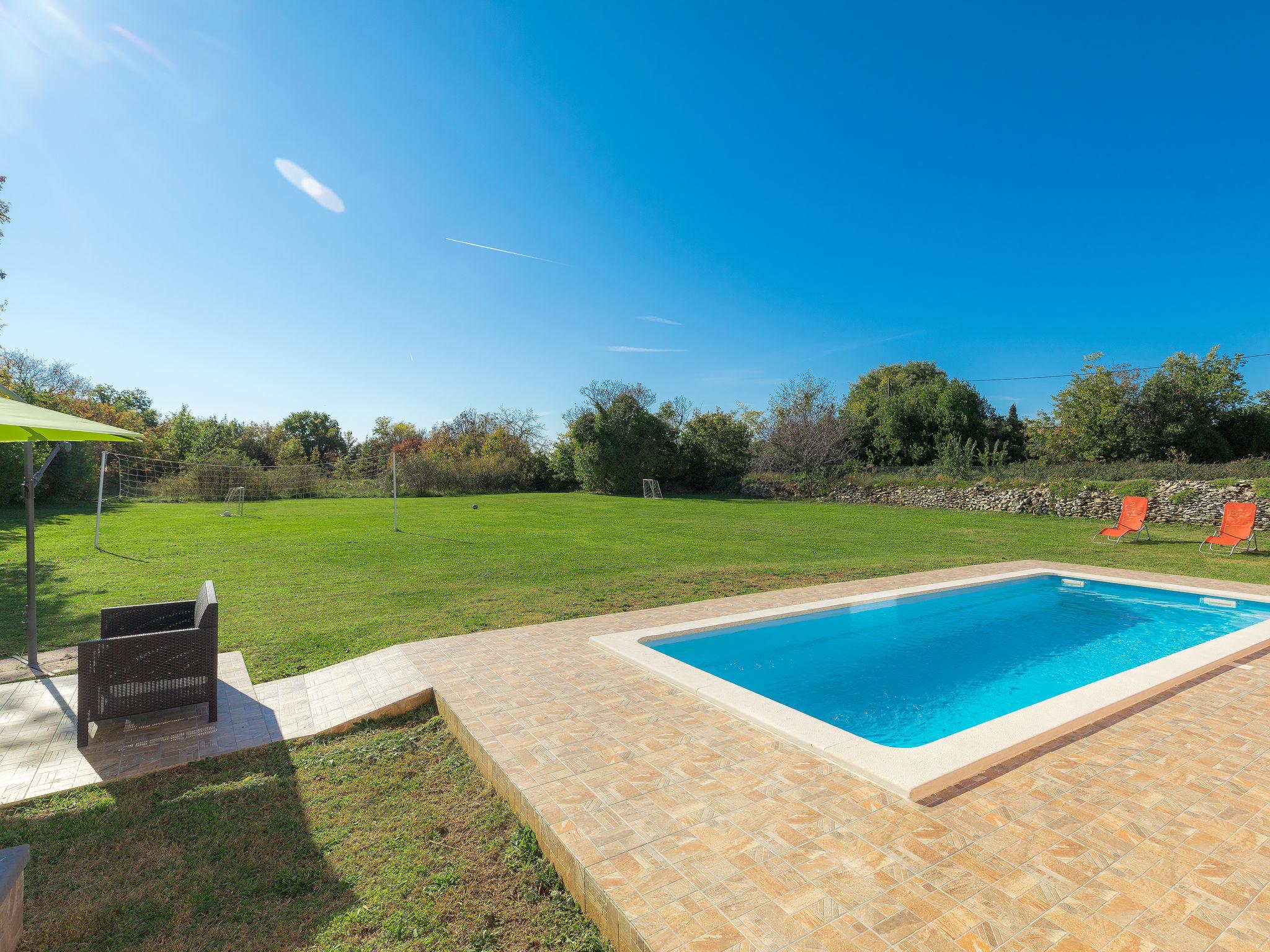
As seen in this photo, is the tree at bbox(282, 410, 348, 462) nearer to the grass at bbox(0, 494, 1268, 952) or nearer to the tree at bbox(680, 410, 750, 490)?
the tree at bbox(680, 410, 750, 490)

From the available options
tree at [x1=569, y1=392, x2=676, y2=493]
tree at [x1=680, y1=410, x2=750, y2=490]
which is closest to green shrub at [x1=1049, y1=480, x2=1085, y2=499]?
tree at [x1=680, y1=410, x2=750, y2=490]

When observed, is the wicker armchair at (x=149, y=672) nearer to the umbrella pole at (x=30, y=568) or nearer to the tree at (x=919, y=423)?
the umbrella pole at (x=30, y=568)

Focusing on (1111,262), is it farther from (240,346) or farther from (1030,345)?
(240,346)

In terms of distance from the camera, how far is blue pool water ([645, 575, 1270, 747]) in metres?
4.38

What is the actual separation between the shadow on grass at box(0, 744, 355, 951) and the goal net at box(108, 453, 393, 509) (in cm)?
1966

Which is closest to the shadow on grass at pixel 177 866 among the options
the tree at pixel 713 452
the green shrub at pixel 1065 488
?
the green shrub at pixel 1065 488

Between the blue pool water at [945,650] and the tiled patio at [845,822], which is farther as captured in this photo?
the blue pool water at [945,650]

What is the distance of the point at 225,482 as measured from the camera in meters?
22.6

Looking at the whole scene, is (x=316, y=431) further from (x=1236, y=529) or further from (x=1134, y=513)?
(x=1236, y=529)

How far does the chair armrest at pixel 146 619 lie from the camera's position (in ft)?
12.7

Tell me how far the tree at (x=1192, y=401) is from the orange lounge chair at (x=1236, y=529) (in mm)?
13602

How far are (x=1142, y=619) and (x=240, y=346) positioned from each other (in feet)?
75.6

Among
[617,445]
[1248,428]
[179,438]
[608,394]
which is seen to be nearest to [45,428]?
[617,445]

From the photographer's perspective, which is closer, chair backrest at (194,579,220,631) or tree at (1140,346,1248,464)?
chair backrest at (194,579,220,631)
